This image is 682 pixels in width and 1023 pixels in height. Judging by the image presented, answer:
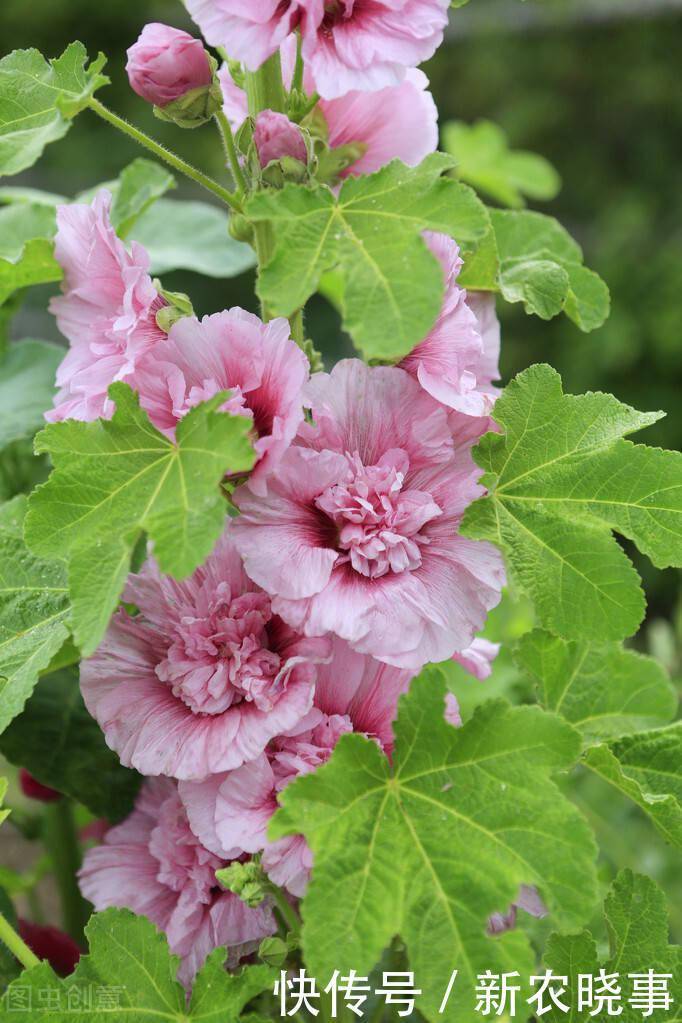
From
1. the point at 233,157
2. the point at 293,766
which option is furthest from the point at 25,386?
the point at 293,766

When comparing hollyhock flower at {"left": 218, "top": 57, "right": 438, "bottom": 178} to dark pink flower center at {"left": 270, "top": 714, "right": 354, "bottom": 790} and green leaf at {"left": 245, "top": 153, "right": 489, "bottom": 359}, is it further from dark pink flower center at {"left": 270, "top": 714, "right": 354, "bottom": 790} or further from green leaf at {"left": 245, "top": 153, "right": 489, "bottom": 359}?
dark pink flower center at {"left": 270, "top": 714, "right": 354, "bottom": 790}

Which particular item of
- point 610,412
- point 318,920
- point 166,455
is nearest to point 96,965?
point 318,920

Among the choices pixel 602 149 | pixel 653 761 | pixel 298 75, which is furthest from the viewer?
pixel 602 149

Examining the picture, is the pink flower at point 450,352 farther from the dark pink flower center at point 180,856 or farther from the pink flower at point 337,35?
the dark pink flower center at point 180,856

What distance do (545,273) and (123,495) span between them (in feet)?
0.96

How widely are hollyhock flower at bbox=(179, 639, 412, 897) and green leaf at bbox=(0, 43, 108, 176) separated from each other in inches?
12.3

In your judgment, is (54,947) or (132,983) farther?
(54,947)

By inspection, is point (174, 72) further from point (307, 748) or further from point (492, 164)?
point (492, 164)

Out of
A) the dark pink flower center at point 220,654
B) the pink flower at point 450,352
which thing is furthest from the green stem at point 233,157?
the dark pink flower center at point 220,654

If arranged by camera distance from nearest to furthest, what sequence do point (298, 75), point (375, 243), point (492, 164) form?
point (375, 243)
point (298, 75)
point (492, 164)

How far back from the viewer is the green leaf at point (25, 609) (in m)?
0.65

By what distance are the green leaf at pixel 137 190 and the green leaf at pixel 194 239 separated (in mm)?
152

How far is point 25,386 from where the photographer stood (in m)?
1.02

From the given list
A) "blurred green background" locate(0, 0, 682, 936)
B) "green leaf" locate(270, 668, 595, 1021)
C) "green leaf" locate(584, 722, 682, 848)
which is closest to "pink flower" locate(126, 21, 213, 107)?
"green leaf" locate(270, 668, 595, 1021)
